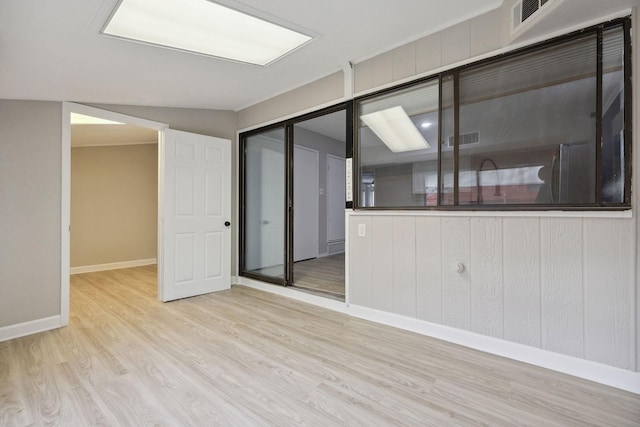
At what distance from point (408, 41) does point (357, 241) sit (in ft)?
6.16

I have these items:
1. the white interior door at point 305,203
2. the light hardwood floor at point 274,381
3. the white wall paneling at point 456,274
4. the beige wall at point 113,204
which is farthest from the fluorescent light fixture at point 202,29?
the beige wall at point 113,204

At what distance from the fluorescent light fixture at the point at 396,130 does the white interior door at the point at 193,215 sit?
7.21 ft

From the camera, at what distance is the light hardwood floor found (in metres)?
1.61

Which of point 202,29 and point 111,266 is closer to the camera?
point 202,29

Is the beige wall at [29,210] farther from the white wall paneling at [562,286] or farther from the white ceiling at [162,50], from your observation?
the white wall paneling at [562,286]

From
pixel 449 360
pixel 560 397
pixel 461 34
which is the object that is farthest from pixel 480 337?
pixel 461 34

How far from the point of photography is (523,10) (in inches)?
77.2

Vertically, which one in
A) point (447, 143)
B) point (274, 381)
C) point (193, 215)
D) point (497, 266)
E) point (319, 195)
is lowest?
point (274, 381)

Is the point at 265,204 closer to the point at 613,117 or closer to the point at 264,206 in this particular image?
the point at 264,206

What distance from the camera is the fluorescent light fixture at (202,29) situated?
1.99 metres

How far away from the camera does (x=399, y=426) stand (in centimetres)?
153

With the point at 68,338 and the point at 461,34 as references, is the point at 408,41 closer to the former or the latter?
the point at 461,34

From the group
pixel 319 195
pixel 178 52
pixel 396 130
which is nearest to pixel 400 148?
pixel 396 130

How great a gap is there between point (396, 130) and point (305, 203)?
11.2 ft
